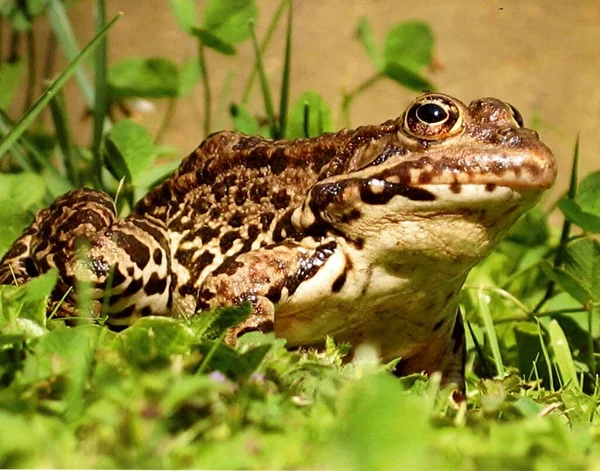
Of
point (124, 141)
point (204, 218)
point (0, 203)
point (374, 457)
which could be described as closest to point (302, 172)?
point (204, 218)

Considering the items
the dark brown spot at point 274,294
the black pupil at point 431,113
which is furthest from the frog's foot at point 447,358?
the black pupil at point 431,113

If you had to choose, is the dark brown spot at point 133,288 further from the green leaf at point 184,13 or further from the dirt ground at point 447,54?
the dirt ground at point 447,54

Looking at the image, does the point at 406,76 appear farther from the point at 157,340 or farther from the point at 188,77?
the point at 157,340

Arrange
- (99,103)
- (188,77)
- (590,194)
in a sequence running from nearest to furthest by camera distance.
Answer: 1. (590,194)
2. (99,103)
3. (188,77)

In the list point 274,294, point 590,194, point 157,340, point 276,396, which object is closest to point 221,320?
point 157,340

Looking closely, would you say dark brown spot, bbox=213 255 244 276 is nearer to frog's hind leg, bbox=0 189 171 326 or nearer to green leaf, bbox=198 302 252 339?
frog's hind leg, bbox=0 189 171 326
